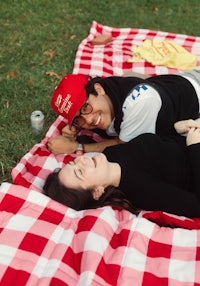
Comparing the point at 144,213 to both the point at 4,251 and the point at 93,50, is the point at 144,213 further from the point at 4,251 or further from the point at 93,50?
the point at 93,50

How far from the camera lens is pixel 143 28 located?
627 cm

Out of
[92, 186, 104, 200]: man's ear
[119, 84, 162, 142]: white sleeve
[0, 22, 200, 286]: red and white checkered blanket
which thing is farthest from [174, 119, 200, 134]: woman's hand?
[92, 186, 104, 200]: man's ear

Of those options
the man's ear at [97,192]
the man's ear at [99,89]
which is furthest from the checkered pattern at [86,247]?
the man's ear at [99,89]

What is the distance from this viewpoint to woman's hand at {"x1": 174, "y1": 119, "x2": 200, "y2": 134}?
11.3 feet

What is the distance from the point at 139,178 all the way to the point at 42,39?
3323mm

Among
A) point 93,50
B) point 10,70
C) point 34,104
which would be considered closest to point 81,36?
point 93,50

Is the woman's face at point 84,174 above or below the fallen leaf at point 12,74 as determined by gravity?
below

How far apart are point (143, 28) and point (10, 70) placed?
7.55ft

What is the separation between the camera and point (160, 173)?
3240mm

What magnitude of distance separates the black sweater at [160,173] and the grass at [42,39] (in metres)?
1.10

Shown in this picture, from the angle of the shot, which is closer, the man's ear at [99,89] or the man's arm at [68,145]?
the man's ear at [99,89]

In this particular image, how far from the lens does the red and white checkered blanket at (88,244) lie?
260 centimetres

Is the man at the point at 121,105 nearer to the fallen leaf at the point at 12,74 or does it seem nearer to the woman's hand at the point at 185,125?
the woman's hand at the point at 185,125

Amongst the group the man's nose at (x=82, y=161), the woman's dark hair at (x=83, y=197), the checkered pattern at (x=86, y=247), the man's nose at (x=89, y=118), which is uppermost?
the man's nose at (x=89, y=118)
